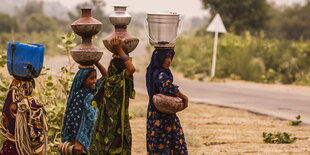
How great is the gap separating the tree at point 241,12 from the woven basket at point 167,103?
2486 centimetres

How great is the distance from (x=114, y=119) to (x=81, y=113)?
0.44 metres

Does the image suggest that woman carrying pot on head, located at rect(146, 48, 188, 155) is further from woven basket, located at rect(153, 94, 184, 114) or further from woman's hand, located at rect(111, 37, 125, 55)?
woman's hand, located at rect(111, 37, 125, 55)

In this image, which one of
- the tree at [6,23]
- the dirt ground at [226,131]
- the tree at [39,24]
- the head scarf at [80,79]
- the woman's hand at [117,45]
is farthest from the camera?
the tree at [39,24]

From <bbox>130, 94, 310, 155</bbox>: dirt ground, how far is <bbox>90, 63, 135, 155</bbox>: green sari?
2767 millimetres

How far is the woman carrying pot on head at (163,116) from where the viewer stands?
534 centimetres

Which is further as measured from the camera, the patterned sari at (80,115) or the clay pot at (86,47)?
the clay pot at (86,47)

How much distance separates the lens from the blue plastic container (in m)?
4.60

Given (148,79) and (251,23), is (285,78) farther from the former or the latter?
(148,79)

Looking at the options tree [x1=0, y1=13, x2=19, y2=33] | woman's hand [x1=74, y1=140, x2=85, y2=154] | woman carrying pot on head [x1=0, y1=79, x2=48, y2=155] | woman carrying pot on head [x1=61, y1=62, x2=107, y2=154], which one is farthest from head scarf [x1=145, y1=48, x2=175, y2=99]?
tree [x1=0, y1=13, x2=19, y2=33]

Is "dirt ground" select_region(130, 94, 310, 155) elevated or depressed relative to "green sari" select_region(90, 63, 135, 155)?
depressed

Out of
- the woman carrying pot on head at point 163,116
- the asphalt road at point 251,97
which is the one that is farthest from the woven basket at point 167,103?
the asphalt road at point 251,97

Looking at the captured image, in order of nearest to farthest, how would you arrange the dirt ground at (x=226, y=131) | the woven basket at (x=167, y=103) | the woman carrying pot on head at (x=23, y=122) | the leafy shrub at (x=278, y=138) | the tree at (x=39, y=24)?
1. the woman carrying pot on head at (x=23, y=122)
2. the woven basket at (x=167, y=103)
3. the dirt ground at (x=226, y=131)
4. the leafy shrub at (x=278, y=138)
5. the tree at (x=39, y=24)

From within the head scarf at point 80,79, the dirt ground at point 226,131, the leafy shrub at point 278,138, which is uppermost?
the head scarf at point 80,79

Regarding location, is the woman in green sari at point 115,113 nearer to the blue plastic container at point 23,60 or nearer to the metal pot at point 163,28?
the metal pot at point 163,28
